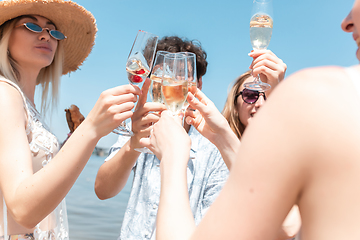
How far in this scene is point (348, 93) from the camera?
837 mm

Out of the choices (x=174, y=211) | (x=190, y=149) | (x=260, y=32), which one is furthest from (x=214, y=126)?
(x=174, y=211)

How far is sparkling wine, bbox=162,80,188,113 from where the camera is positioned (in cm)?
197

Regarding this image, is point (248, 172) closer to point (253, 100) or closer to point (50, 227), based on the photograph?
point (50, 227)

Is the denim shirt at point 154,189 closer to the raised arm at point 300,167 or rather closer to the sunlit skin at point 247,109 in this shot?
the sunlit skin at point 247,109

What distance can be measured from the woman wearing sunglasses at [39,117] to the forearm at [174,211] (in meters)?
0.79

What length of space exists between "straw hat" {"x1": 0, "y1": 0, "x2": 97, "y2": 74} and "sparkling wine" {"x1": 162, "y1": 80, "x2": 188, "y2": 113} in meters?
1.83

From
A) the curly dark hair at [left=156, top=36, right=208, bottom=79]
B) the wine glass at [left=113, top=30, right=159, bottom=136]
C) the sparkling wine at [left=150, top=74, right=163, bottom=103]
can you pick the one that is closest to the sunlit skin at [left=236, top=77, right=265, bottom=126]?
the curly dark hair at [left=156, top=36, right=208, bottom=79]

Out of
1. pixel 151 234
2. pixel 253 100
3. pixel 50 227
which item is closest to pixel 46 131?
pixel 50 227

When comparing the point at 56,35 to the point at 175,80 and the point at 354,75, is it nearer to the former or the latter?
the point at 175,80

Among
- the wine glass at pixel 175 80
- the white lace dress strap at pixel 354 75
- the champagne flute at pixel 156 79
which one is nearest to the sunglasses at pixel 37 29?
the champagne flute at pixel 156 79

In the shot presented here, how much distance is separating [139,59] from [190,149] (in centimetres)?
75

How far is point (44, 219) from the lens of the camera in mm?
2570

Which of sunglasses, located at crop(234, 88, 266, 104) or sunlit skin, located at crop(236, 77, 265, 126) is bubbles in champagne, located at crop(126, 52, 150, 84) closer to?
sunglasses, located at crop(234, 88, 266, 104)

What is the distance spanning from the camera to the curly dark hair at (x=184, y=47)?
3832 mm
